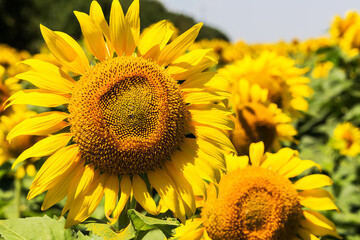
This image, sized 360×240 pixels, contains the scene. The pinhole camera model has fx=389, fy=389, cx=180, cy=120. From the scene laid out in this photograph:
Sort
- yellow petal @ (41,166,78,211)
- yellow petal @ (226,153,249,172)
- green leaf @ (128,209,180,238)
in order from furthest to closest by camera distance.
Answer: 1. yellow petal @ (226,153,249,172)
2. yellow petal @ (41,166,78,211)
3. green leaf @ (128,209,180,238)

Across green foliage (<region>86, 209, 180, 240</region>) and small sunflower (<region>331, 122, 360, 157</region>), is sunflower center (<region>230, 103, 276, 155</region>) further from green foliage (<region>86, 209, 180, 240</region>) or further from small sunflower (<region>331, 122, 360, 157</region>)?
small sunflower (<region>331, 122, 360, 157</region>)

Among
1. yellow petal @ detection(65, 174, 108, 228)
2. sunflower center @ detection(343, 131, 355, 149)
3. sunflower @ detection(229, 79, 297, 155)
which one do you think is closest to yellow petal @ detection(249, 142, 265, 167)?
sunflower @ detection(229, 79, 297, 155)

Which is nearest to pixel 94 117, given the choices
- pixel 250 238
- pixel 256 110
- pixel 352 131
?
pixel 250 238

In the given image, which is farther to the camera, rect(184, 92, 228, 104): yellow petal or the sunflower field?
rect(184, 92, 228, 104): yellow petal

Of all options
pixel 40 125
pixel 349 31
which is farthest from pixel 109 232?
pixel 349 31

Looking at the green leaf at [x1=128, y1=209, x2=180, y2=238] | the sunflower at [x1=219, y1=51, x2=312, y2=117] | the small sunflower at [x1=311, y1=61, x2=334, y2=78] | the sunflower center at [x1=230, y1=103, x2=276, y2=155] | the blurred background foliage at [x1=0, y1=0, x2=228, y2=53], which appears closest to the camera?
the green leaf at [x1=128, y1=209, x2=180, y2=238]
